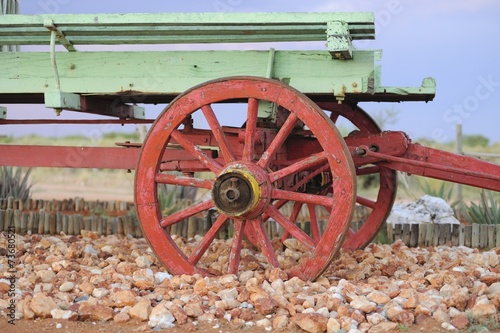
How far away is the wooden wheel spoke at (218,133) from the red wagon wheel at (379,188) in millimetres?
1408

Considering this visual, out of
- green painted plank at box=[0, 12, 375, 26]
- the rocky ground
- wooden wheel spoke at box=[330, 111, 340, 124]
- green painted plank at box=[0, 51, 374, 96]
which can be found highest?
green painted plank at box=[0, 12, 375, 26]

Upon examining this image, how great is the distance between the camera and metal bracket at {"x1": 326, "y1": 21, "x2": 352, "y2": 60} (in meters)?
5.25

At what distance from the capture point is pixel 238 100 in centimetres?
595

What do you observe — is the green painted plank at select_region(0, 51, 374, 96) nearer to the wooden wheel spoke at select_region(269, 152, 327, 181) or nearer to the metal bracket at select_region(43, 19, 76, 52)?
the metal bracket at select_region(43, 19, 76, 52)

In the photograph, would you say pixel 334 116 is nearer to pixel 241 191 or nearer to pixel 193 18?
pixel 193 18

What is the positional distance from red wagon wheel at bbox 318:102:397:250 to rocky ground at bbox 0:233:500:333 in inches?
24.7

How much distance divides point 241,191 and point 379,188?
1899 millimetres

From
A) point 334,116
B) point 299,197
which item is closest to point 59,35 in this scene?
point 299,197

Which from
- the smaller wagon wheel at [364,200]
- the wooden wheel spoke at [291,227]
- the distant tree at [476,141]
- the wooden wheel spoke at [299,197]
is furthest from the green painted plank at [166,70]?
the distant tree at [476,141]

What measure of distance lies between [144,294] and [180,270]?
17.8 inches

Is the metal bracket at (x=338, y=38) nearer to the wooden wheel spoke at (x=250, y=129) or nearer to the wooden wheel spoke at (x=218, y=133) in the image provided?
the wooden wheel spoke at (x=250, y=129)

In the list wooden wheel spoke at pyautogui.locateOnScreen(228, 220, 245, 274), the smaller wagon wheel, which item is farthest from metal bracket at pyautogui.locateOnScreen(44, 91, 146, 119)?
the smaller wagon wheel

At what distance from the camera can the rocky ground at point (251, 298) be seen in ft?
14.6

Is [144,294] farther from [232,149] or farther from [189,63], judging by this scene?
[189,63]
